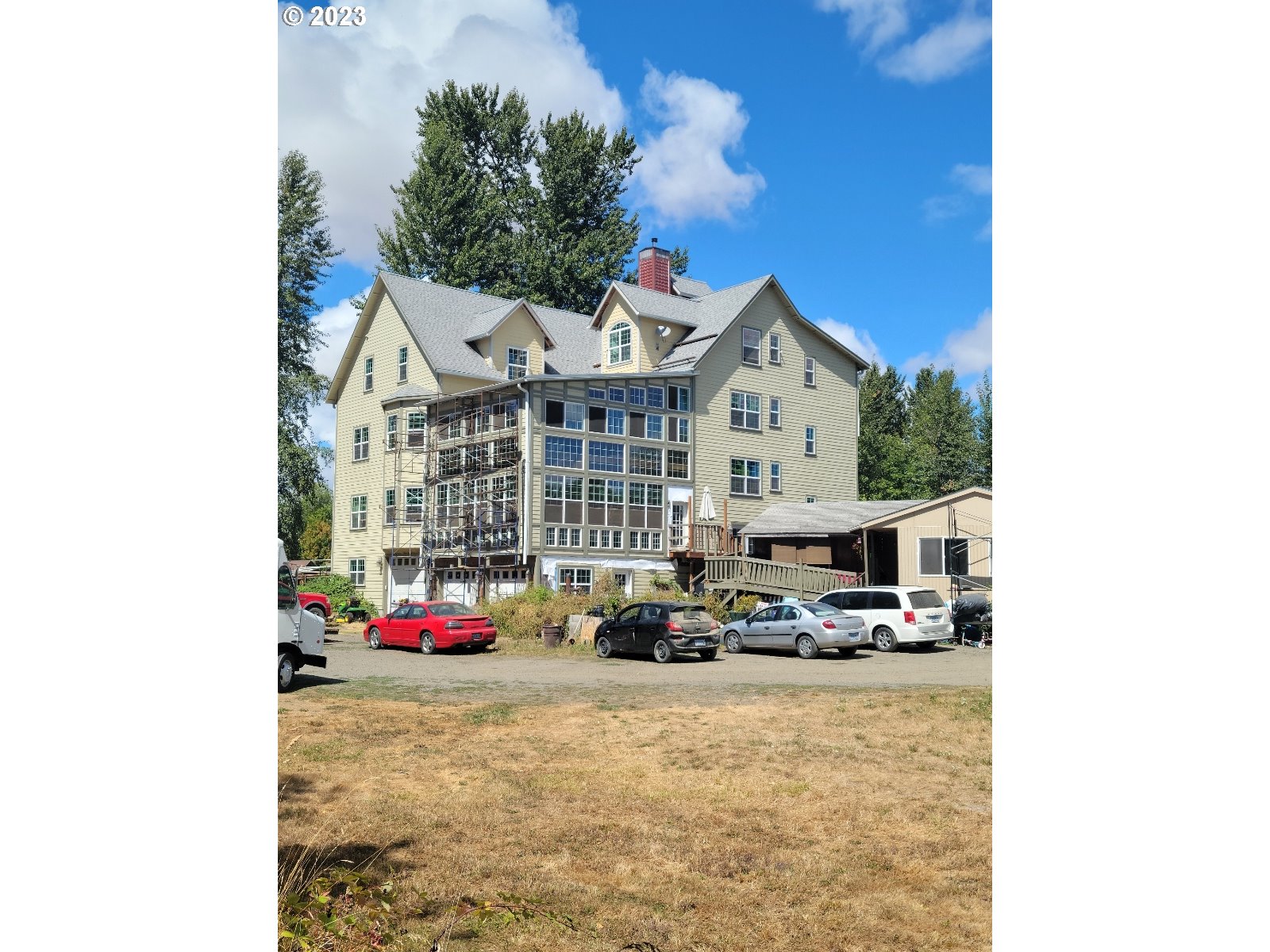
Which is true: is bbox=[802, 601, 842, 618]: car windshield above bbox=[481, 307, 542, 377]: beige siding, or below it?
below

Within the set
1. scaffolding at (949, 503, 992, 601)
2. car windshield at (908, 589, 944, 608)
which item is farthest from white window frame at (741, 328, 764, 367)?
car windshield at (908, 589, 944, 608)

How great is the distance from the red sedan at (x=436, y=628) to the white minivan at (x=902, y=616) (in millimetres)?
8540

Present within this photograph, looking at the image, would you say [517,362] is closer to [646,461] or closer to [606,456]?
[606,456]

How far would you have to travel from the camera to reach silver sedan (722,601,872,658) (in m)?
21.6

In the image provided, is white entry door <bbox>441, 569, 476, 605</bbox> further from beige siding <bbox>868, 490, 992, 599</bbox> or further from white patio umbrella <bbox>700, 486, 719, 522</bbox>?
beige siding <bbox>868, 490, 992, 599</bbox>

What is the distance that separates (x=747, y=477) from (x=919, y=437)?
271 inches

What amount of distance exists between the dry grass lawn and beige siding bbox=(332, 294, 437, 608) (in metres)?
24.9

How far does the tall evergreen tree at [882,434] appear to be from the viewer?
41.1m

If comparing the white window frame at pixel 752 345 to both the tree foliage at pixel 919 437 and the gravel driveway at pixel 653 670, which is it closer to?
the tree foliage at pixel 919 437

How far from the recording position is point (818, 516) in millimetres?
33500
